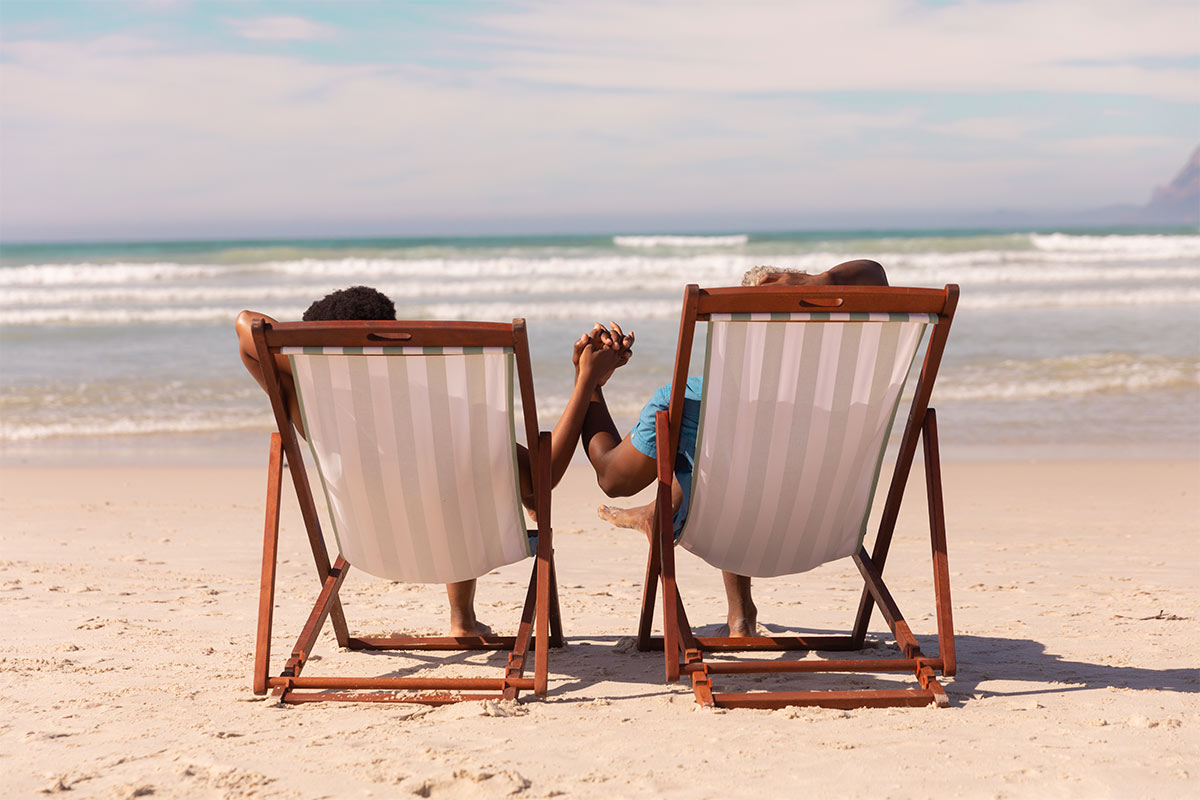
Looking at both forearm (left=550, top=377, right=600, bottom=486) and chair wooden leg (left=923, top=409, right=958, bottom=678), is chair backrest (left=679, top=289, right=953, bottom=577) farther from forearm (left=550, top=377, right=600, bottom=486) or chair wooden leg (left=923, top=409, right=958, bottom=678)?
forearm (left=550, top=377, right=600, bottom=486)

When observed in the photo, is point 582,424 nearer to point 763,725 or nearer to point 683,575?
point 763,725

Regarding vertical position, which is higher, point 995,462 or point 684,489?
point 684,489

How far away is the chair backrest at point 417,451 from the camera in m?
2.72

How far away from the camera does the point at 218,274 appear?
23.9 metres

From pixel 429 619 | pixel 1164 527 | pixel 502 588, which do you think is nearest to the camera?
pixel 429 619

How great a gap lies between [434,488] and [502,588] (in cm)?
149

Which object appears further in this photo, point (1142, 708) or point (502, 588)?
point (502, 588)

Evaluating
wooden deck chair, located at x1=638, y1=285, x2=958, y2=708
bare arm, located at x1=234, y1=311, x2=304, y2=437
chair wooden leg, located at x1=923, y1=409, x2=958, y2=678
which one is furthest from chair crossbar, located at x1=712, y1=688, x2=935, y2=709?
bare arm, located at x1=234, y1=311, x2=304, y2=437

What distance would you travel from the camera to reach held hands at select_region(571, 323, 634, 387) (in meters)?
3.04

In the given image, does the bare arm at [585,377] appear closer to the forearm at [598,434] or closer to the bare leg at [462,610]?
the forearm at [598,434]

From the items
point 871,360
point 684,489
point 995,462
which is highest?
point 871,360

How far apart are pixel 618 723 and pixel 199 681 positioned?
1243mm

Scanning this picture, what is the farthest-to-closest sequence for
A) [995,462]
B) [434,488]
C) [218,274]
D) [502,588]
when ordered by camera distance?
[218,274] < [995,462] < [502,588] < [434,488]

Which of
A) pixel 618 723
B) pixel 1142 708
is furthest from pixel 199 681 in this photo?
pixel 1142 708
